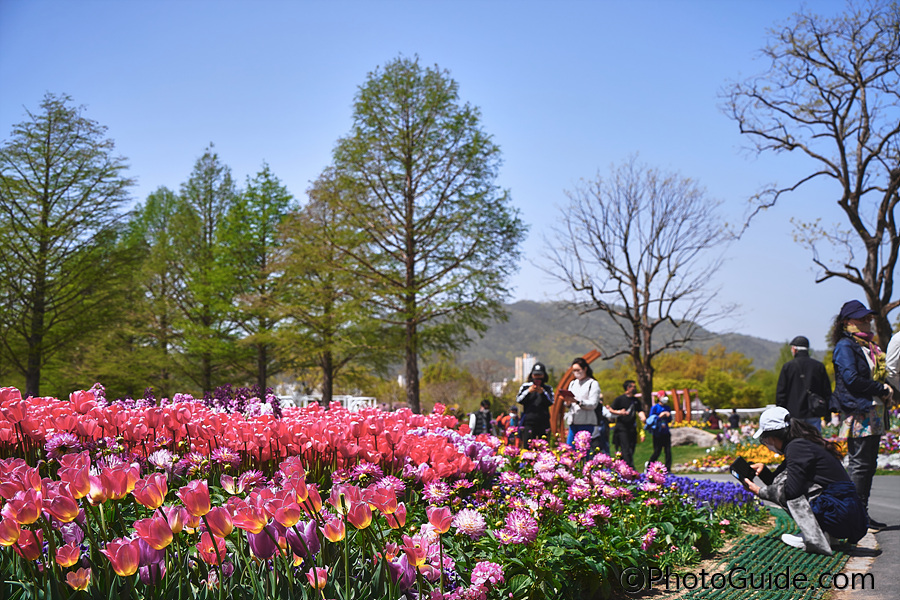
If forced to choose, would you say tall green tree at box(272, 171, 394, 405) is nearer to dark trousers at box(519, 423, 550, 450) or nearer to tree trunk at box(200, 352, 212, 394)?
tree trunk at box(200, 352, 212, 394)

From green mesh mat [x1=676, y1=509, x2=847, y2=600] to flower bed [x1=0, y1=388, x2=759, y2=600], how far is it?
240 millimetres

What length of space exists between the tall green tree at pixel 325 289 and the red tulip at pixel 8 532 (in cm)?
1673

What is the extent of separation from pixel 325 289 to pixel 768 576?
1795 centimetres

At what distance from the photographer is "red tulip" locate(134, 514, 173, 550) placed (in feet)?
5.45

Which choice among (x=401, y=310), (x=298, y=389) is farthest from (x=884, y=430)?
(x=298, y=389)

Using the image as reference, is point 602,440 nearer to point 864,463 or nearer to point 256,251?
point 864,463

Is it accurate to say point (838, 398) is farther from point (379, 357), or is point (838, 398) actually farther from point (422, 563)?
point (379, 357)

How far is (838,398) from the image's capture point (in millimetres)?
5422

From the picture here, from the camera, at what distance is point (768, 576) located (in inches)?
146

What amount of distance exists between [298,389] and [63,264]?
56.7ft

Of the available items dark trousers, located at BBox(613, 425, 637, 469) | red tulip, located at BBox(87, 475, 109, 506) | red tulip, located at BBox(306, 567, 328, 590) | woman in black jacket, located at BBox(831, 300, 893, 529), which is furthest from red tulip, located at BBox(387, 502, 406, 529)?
dark trousers, located at BBox(613, 425, 637, 469)

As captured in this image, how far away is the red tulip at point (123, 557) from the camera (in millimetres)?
1627

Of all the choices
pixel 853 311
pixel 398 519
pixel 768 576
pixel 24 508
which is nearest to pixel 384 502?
pixel 398 519

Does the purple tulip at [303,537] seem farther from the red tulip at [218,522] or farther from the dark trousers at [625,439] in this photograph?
the dark trousers at [625,439]
